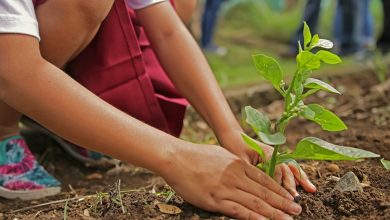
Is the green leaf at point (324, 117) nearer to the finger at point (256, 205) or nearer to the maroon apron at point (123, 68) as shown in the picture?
the finger at point (256, 205)

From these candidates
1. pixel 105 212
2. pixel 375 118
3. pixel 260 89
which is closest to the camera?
pixel 105 212

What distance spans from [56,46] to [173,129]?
1.80 feet

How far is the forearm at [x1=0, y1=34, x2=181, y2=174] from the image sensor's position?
1.41m

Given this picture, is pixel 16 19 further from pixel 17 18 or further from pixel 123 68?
pixel 123 68

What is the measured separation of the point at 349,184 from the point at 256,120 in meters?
0.31

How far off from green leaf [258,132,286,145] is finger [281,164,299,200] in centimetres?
20

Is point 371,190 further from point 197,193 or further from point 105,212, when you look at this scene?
point 105,212

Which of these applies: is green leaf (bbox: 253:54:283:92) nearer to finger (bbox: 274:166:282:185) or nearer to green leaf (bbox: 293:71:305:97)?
green leaf (bbox: 293:71:305:97)

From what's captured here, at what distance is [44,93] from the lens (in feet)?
4.66

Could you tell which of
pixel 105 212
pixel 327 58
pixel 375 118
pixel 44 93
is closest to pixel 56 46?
pixel 44 93

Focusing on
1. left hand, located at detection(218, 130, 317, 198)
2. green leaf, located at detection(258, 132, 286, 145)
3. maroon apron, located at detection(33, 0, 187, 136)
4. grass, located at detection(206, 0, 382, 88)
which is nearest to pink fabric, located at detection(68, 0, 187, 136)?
maroon apron, located at detection(33, 0, 187, 136)

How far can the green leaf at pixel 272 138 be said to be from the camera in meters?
1.32

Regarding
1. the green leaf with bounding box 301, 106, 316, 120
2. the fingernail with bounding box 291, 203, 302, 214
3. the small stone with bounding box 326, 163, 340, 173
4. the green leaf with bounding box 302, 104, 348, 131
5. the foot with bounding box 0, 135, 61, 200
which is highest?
the green leaf with bounding box 301, 106, 316, 120

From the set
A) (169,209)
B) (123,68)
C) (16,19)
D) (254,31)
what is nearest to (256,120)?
(169,209)
